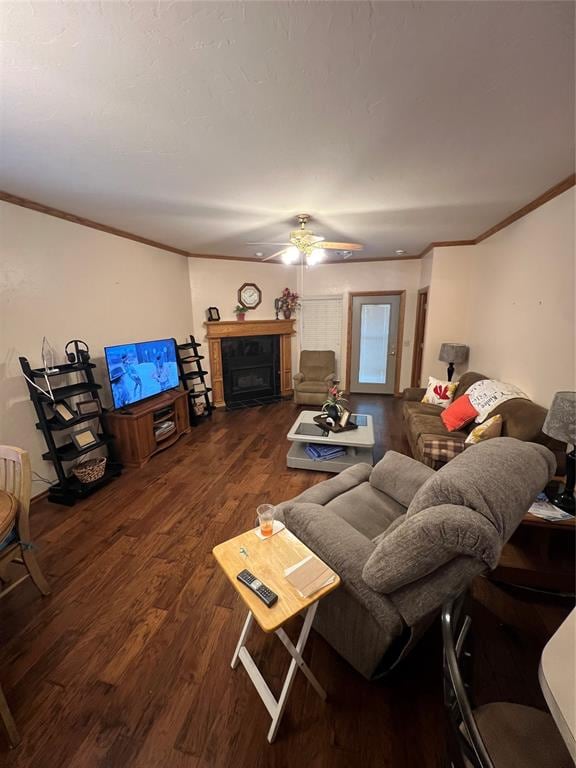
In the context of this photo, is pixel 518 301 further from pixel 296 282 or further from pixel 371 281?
pixel 296 282

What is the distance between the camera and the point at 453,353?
4031mm

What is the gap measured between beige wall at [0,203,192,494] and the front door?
3609 millimetres

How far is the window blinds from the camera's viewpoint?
5723 mm

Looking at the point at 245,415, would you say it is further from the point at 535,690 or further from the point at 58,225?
the point at 535,690

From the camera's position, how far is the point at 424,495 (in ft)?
3.67

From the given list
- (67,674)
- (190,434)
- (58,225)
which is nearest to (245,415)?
(190,434)

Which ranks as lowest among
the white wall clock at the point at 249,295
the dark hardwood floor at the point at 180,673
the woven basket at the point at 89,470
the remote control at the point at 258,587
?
the dark hardwood floor at the point at 180,673

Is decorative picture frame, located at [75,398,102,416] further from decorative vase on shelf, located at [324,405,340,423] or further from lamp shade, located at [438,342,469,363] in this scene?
lamp shade, located at [438,342,469,363]

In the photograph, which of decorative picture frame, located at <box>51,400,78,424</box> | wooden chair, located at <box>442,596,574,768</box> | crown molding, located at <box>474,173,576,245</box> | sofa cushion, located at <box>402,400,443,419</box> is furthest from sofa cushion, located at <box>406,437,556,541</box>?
decorative picture frame, located at <box>51,400,78,424</box>

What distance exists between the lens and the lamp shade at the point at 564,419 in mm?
1606

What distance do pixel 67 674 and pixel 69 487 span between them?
164 cm

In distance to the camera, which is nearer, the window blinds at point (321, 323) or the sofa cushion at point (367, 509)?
the sofa cushion at point (367, 509)

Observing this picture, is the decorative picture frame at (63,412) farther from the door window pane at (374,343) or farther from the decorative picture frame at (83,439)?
the door window pane at (374,343)

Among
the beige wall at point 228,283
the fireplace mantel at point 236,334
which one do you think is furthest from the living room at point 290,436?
the fireplace mantel at point 236,334
